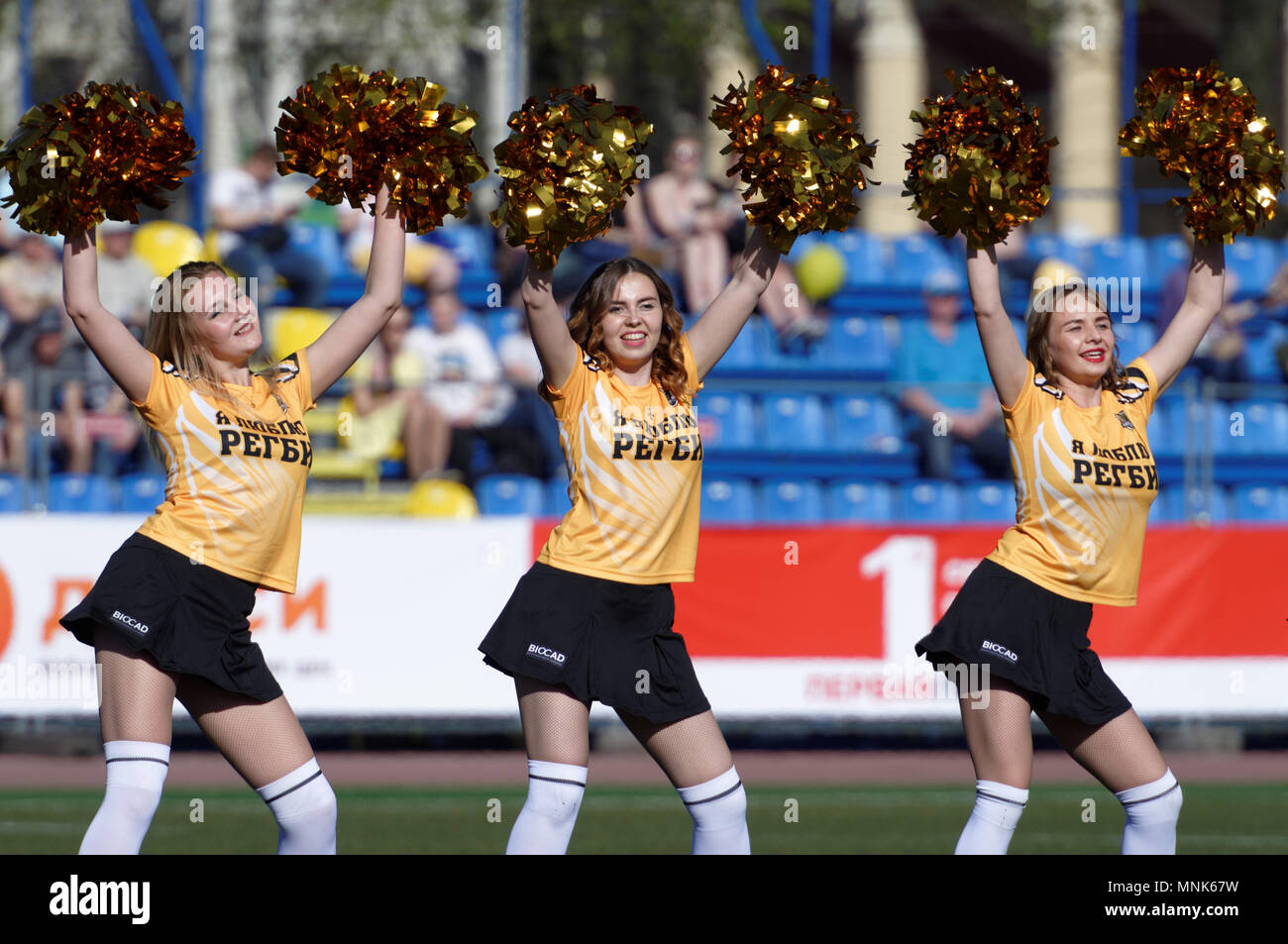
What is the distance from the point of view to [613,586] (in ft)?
16.4

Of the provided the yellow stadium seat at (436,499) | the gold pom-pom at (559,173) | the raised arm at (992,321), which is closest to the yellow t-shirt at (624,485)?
the gold pom-pom at (559,173)

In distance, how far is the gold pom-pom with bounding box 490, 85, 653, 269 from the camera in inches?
194

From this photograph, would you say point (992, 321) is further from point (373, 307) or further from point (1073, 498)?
point (373, 307)

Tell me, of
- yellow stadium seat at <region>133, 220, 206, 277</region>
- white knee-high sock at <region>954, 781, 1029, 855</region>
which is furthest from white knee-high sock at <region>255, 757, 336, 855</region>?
yellow stadium seat at <region>133, 220, 206, 277</region>

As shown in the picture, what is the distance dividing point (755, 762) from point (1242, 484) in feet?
12.6

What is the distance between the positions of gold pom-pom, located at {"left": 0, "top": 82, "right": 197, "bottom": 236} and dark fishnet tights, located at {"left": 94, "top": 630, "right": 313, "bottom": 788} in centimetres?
106

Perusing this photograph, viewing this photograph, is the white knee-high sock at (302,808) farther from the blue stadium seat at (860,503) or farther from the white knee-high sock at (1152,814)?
the blue stadium seat at (860,503)

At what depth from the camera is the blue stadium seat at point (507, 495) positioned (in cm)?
1100

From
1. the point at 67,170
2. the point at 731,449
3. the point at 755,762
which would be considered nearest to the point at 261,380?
the point at 67,170

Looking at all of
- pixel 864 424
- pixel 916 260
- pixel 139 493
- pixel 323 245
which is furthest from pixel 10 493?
pixel 916 260

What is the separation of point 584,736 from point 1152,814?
59.6 inches

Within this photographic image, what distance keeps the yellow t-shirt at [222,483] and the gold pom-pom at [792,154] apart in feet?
4.66

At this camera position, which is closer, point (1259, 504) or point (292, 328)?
point (1259, 504)
